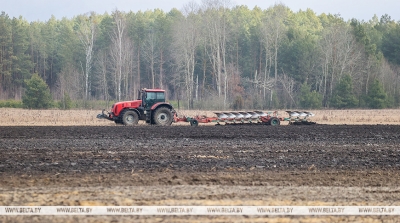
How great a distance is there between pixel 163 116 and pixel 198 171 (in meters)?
16.8

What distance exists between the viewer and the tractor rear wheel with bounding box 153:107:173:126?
30000 millimetres

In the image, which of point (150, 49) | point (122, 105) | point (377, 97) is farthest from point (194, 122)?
point (150, 49)

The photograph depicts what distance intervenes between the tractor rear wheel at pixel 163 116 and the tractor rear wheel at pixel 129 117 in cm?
105

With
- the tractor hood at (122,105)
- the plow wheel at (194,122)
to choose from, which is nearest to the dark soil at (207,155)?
the tractor hood at (122,105)

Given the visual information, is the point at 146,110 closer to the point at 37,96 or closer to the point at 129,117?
the point at 129,117

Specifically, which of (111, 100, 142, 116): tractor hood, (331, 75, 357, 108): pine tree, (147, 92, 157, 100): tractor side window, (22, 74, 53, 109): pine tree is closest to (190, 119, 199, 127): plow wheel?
(147, 92, 157, 100): tractor side window

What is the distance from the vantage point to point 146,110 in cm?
3023

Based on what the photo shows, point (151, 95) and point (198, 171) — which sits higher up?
point (151, 95)

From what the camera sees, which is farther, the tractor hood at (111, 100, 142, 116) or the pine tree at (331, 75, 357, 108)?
the pine tree at (331, 75, 357, 108)

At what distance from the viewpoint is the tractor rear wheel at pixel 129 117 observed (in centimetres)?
3009

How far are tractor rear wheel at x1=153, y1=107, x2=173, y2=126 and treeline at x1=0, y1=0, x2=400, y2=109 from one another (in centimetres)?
2312

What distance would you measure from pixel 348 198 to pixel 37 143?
13.0 metres

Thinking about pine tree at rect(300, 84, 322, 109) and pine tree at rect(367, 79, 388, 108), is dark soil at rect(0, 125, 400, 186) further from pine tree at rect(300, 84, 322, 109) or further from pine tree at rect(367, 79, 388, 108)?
pine tree at rect(300, 84, 322, 109)

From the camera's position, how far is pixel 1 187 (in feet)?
37.5
